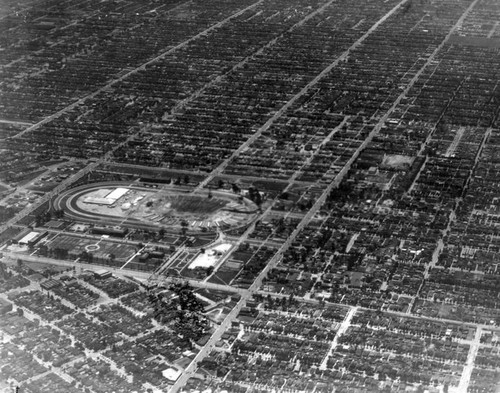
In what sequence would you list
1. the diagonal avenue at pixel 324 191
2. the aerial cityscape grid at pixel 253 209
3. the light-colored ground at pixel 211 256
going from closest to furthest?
1. the aerial cityscape grid at pixel 253 209
2. the diagonal avenue at pixel 324 191
3. the light-colored ground at pixel 211 256

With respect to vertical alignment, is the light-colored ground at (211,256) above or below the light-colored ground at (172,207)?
above

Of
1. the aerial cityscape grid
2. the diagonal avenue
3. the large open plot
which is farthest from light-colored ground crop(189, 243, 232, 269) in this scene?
the large open plot

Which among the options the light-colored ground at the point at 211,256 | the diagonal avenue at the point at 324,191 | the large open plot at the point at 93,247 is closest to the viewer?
the diagonal avenue at the point at 324,191

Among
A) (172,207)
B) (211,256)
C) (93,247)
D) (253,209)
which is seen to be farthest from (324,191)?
(93,247)

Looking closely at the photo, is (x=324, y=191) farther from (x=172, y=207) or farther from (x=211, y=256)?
(x=211, y=256)

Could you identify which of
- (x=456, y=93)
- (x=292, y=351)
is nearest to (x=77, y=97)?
(x=456, y=93)

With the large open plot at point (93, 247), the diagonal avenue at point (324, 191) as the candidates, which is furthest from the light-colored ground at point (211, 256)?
the large open plot at point (93, 247)

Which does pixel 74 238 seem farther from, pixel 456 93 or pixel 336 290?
pixel 456 93

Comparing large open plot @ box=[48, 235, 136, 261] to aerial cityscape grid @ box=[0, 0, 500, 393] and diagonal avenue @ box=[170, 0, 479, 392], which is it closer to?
aerial cityscape grid @ box=[0, 0, 500, 393]

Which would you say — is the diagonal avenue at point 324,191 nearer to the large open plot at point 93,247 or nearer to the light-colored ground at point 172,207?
the light-colored ground at point 172,207
